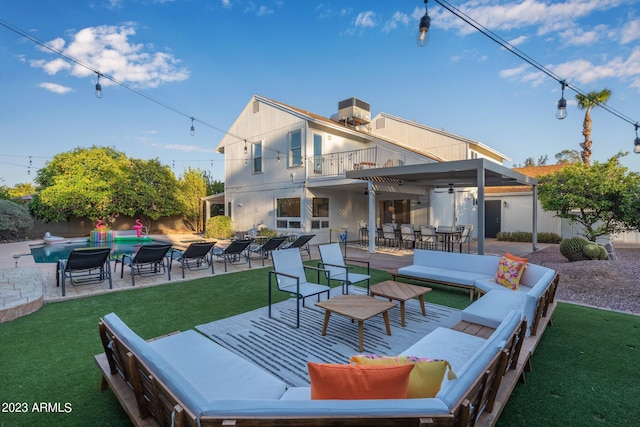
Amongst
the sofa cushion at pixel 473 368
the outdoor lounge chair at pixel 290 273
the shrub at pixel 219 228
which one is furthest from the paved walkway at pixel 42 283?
the shrub at pixel 219 228

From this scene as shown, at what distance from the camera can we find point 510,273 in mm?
4957

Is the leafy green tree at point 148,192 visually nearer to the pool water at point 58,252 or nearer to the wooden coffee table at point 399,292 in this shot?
the pool water at point 58,252

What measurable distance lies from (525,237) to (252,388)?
17.0m

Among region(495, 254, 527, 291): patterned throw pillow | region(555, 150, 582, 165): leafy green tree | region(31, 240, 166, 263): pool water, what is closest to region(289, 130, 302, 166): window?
region(31, 240, 166, 263): pool water

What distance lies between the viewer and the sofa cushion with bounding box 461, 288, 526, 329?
3.45m

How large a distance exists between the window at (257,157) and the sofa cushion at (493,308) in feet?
43.9

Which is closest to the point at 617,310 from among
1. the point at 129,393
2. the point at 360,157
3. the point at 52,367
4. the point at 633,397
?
the point at 633,397

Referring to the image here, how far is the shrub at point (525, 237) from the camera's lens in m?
14.7

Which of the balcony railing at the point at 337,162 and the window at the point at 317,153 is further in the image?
the window at the point at 317,153

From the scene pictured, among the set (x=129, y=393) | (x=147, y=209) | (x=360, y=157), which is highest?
(x=360, y=157)

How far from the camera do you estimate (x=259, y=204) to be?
1576 centimetres

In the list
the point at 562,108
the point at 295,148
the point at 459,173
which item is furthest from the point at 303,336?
the point at 295,148

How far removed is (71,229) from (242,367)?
802 inches

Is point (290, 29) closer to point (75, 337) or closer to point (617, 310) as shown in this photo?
point (75, 337)
